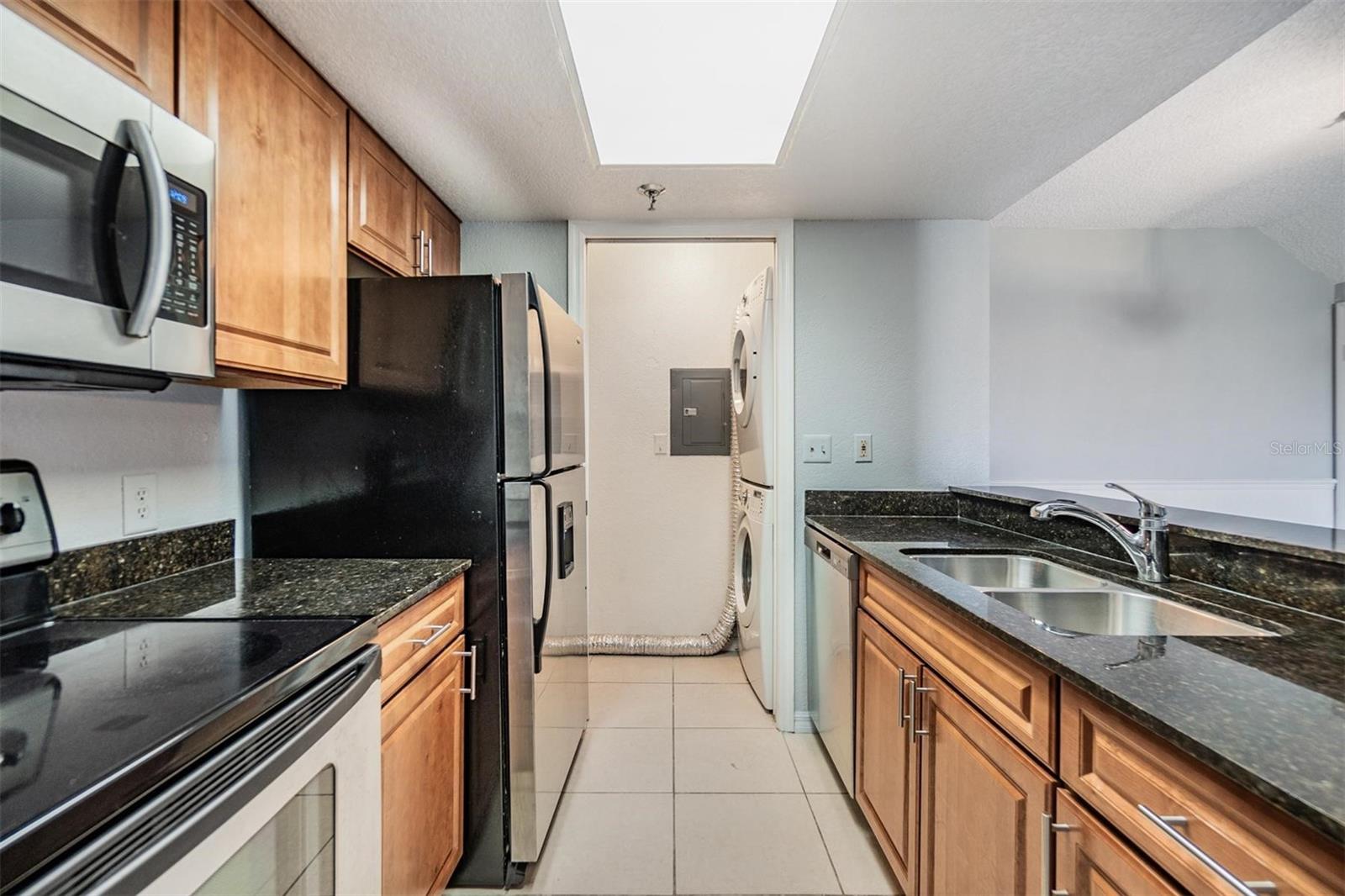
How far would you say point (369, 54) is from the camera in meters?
1.34

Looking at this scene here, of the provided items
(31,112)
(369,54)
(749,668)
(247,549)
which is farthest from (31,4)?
(749,668)

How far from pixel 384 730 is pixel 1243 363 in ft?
14.9

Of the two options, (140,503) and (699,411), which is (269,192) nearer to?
(140,503)

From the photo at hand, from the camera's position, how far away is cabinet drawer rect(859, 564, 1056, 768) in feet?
2.98

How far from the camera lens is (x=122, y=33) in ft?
3.07

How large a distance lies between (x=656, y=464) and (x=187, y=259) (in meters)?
2.46

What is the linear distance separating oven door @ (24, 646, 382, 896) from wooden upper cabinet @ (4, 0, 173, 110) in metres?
1.07

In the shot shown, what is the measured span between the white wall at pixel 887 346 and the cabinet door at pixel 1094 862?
1557mm

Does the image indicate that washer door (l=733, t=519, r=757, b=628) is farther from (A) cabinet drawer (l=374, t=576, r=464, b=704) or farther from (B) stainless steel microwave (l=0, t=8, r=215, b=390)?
(B) stainless steel microwave (l=0, t=8, r=215, b=390)

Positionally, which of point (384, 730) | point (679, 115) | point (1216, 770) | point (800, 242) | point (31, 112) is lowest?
point (384, 730)

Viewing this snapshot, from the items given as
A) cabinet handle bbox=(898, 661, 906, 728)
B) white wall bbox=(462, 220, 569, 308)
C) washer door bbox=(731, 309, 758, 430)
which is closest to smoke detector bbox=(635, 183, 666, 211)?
white wall bbox=(462, 220, 569, 308)

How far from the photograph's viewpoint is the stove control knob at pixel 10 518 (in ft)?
3.19

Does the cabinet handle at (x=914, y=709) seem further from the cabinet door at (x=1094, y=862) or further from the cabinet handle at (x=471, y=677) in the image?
the cabinet handle at (x=471, y=677)

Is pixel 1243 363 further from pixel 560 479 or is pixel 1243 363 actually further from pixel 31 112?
pixel 31 112
